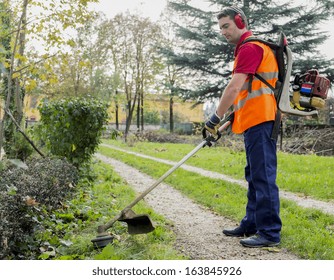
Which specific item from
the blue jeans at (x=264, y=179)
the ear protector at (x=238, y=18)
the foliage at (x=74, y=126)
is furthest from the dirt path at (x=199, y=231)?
the ear protector at (x=238, y=18)

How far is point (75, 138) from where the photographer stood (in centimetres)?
672

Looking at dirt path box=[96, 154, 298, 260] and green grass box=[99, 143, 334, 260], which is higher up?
green grass box=[99, 143, 334, 260]

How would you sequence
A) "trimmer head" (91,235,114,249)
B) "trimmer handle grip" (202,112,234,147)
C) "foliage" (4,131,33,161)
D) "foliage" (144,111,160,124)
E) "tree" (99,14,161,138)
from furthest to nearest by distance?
"foliage" (144,111,160,124)
"tree" (99,14,161,138)
"foliage" (4,131,33,161)
"trimmer handle grip" (202,112,234,147)
"trimmer head" (91,235,114,249)

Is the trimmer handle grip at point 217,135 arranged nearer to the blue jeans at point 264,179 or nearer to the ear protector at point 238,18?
the blue jeans at point 264,179

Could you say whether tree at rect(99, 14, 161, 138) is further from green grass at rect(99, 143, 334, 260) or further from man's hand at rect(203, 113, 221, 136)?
man's hand at rect(203, 113, 221, 136)

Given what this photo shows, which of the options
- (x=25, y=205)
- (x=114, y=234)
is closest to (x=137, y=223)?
(x=114, y=234)

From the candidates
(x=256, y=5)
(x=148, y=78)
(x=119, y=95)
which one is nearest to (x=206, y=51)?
(x=256, y=5)

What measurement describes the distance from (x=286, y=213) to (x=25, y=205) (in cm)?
303

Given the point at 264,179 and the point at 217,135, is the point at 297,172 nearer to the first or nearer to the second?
the point at 217,135

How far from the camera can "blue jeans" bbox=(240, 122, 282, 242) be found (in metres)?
3.51

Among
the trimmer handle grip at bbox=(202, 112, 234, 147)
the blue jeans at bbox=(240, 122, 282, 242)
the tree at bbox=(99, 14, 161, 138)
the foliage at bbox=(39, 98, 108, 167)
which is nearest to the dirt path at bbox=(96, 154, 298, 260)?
the blue jeans at bbox=(240, 122, 282, 242)

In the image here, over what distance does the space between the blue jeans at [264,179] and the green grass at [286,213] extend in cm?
25

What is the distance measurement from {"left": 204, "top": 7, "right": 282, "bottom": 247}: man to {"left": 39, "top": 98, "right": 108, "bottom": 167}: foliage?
11.3 feet

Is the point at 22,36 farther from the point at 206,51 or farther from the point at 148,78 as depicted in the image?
the point at 148,78
